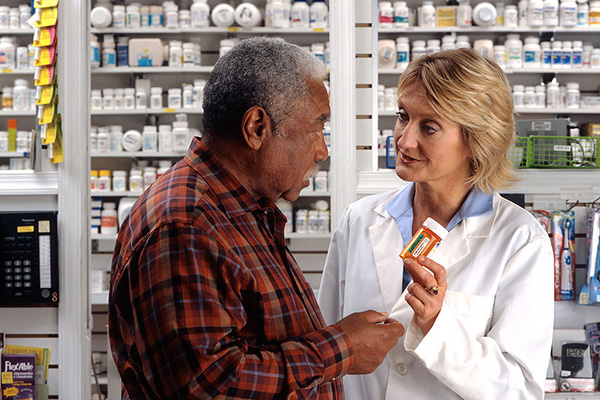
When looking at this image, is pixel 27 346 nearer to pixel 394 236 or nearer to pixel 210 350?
pixel 394 236

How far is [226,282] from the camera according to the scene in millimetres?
985

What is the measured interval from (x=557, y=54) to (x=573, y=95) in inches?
14.6

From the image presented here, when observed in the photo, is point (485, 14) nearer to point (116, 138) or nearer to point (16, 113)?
point (116, 138)

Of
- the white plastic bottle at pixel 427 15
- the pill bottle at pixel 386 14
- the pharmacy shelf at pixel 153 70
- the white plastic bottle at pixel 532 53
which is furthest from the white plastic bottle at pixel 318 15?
the white plastic bottle at pixel 532 53

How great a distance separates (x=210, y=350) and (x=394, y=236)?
796 millimetres

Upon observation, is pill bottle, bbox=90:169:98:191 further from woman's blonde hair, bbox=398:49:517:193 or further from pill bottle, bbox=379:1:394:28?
woman's blonde hair, bbox=398:49:517:193

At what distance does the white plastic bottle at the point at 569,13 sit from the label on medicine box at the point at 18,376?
→ 463cm

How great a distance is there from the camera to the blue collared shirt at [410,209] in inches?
61.4

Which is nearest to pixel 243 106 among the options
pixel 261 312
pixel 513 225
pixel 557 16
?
pixel 261 312

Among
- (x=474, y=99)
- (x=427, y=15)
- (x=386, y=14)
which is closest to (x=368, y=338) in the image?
(x=474, y=99)

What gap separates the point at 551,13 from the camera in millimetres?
4961

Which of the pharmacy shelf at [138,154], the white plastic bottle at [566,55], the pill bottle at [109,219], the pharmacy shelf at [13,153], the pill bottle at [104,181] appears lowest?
the pill bottle at [109,219]

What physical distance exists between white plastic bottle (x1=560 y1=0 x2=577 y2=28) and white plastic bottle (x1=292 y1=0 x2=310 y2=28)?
212cm

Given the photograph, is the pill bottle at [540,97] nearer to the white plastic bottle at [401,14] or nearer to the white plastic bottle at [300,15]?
the white plastic bottle at [401,14]
